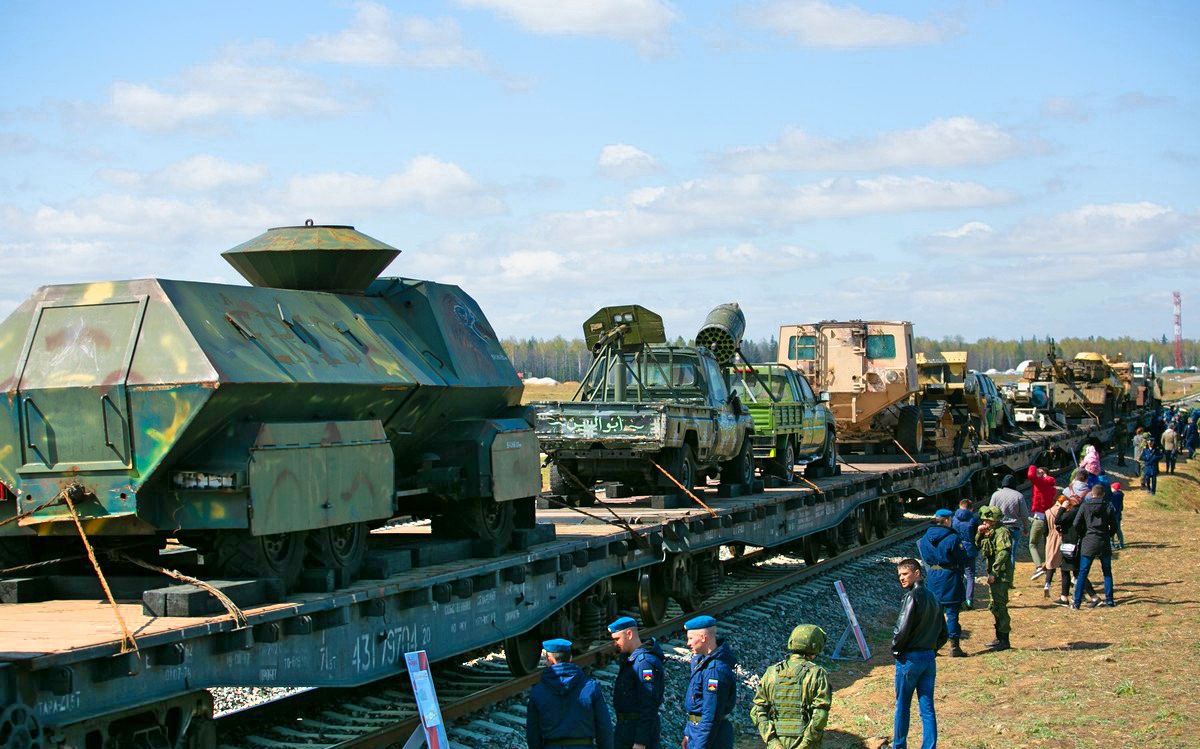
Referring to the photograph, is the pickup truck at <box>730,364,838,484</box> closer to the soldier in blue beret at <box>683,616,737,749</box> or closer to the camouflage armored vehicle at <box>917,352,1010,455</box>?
the camouflage armored vehicle at <box>917,352,1010,455</box>

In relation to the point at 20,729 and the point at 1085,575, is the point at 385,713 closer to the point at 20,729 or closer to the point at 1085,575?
the point at 20,729

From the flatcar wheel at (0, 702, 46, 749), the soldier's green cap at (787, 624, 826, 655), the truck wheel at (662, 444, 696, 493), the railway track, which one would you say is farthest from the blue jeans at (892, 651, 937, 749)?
the truck wheel at (662, 444, 696, 493)

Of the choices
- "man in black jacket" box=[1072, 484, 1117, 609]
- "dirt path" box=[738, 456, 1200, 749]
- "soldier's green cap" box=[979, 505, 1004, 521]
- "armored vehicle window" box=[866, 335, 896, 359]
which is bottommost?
"dirt path" box=[738, 456, 1200, 749]

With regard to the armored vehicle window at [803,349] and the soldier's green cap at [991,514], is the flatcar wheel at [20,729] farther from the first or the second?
the armored vehicle window at [803,349]

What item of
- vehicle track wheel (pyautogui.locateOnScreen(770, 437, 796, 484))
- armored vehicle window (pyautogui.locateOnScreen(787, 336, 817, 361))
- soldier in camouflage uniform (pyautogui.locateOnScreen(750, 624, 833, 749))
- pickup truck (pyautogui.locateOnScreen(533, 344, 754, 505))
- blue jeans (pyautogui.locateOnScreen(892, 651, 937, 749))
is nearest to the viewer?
soldier in camouflage uniform (pyautogui.locateOnScreen(750, 624, 833, 749))

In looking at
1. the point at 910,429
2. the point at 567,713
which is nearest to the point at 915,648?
the point at 567,713

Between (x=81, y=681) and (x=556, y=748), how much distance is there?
98.8 inches

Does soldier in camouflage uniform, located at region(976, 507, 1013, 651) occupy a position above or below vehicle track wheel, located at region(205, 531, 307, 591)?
below

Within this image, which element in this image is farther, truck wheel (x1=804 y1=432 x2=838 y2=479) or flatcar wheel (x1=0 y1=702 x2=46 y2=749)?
truck wheel (x1=804 y1=432 x2=838 y2=479)

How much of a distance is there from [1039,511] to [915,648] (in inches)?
451

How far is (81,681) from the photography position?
7148 millimetres

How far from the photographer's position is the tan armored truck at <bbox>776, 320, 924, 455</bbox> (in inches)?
1095

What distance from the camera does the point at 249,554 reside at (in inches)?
360

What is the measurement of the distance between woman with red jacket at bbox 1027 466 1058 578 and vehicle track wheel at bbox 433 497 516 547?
10.2 m
